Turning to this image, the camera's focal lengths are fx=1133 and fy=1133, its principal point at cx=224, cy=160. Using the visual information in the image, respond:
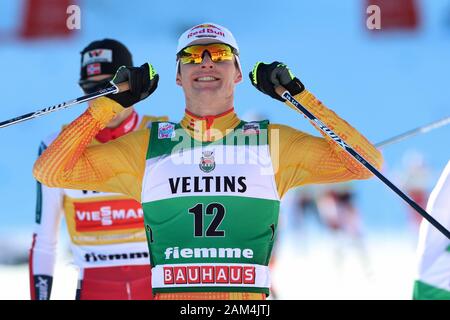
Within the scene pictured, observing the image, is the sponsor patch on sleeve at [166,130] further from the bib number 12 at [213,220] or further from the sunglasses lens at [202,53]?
the bib number 12 at [213,220]

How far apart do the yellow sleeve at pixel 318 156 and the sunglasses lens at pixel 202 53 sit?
0.40 metres

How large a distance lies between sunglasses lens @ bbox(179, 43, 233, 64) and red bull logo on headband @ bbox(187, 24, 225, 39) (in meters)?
0.07

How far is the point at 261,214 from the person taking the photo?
15.8 feet

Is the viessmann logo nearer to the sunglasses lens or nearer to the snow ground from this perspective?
the sunglasses lens

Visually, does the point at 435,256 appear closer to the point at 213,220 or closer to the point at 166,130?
the point at 213,220

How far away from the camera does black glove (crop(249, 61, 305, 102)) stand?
503 centimetres

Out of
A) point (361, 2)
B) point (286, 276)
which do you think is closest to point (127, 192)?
point (286, 276)

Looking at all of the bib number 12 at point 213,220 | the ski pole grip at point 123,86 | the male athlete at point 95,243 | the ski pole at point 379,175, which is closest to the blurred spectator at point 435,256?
the ski pole at point 379,175

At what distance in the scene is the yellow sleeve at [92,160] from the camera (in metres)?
4.89

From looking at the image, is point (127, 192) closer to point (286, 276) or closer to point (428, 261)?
point (428, 261)

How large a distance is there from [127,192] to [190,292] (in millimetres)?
577

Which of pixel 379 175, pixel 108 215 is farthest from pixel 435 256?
pixel 108 215

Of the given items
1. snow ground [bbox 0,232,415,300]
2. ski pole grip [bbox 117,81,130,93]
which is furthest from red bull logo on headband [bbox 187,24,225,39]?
snow ground [bbox 0,232,415,300]

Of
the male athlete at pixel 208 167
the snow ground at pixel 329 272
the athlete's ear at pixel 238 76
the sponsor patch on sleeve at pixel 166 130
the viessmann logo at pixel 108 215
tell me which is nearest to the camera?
the male athlete at pixel 208 167
